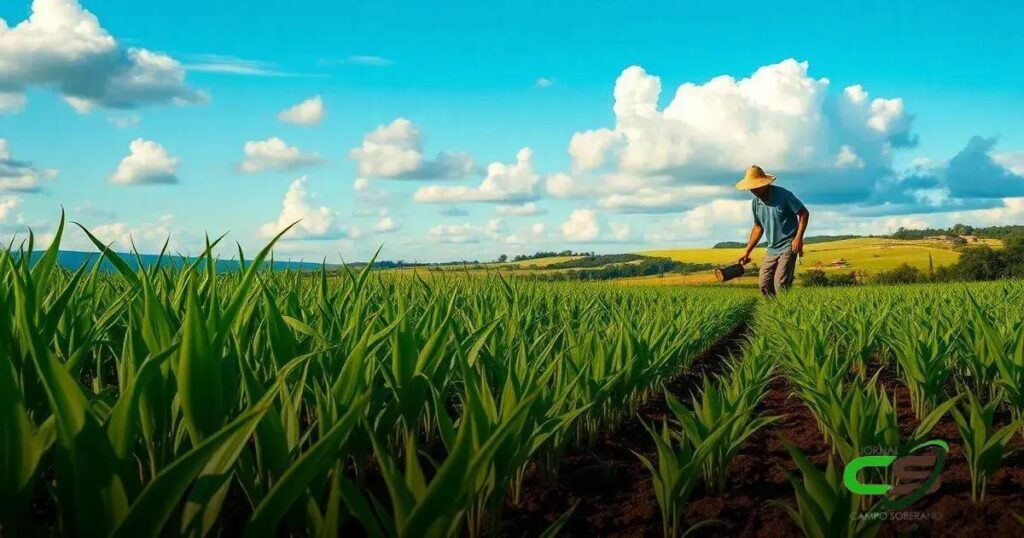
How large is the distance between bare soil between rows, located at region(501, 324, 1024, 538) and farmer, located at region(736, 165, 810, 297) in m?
8.23

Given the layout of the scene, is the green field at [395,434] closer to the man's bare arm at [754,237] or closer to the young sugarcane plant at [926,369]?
the young sugarcane plant at [926,369]

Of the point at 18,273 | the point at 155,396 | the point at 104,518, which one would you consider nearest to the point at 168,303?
the point at 18,273

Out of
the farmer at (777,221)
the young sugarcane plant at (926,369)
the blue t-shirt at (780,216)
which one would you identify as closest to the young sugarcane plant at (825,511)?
the young sugarcane plant at (926,369)

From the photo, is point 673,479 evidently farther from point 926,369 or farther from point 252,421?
point 926,369

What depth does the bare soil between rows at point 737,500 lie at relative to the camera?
193 centimetres

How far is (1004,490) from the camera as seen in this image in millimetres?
2242

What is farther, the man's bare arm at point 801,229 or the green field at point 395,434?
the man's bare arm at point 801,229

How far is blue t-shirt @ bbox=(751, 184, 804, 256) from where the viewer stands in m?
11.1

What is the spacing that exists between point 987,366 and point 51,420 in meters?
3.64

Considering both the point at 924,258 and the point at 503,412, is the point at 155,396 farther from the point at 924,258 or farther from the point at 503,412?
the point at 924,258

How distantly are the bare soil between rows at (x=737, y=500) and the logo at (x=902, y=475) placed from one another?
0.18 ft

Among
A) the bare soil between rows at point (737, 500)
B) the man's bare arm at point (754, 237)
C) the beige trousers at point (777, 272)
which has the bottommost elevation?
the bare soil between rows at point (737, 500)

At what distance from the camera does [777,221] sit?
11133mm

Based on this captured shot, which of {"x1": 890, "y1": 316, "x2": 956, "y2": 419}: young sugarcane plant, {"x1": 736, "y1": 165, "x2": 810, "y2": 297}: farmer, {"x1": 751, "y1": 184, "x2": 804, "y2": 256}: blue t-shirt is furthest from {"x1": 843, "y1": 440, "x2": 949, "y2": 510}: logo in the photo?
{"x1": 751, "y1": 184, "x2": 804, "y2": 256}: blue t-shirt
